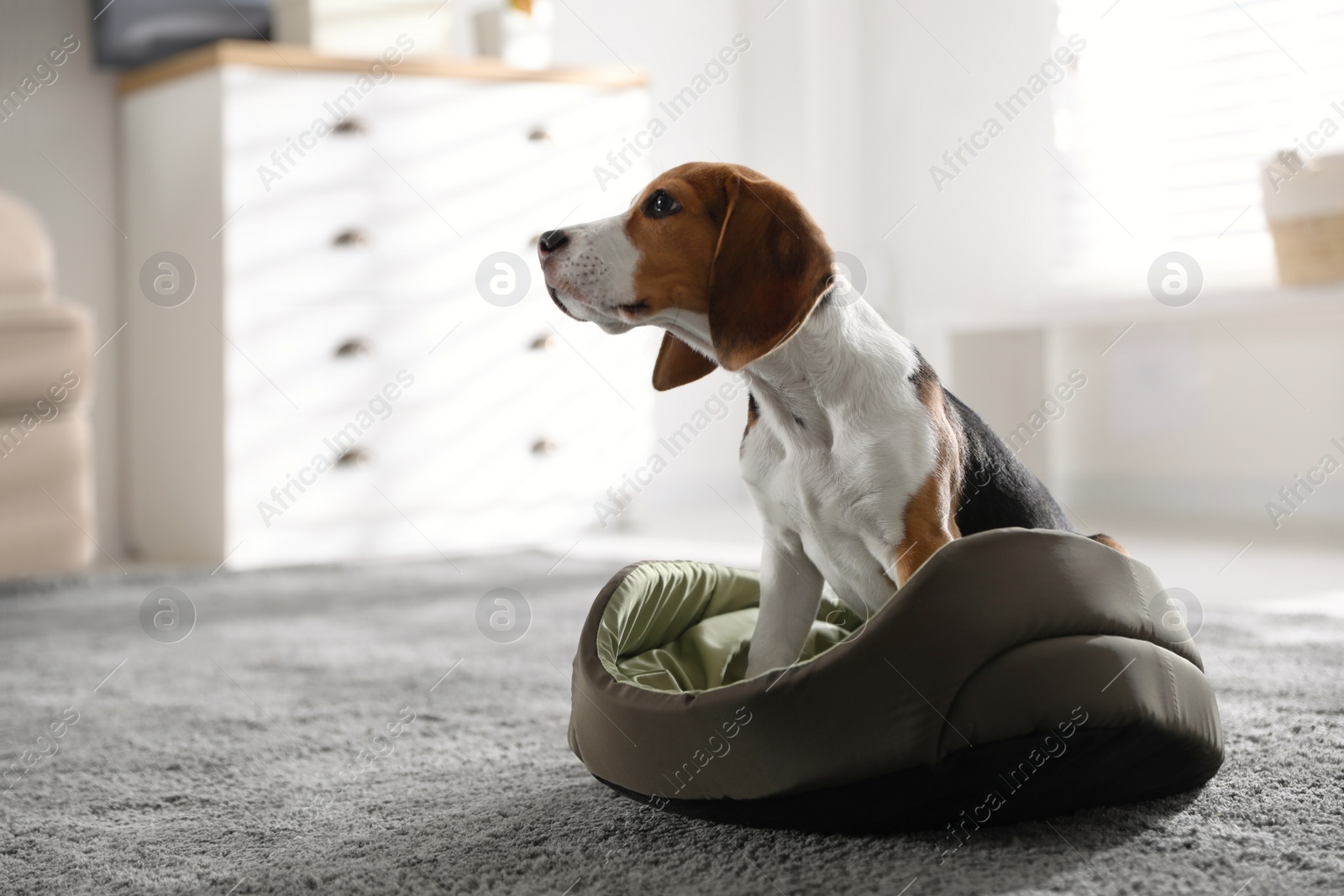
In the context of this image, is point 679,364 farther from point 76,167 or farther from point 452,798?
point 76,167

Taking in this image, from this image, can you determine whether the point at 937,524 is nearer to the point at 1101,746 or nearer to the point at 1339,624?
Result: the point at 1101,746

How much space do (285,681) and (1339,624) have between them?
1892 millimetres

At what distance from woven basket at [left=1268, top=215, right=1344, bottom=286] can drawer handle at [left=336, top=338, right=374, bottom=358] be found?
2623 millimetres

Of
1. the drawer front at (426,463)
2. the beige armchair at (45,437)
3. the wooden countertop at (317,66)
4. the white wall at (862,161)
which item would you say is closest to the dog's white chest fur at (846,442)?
the beige armchair at (45,437)

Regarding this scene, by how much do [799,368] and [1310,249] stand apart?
106 inches

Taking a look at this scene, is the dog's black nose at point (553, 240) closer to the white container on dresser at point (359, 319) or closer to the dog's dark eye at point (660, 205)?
the dog's dark eye at point (660, 205)

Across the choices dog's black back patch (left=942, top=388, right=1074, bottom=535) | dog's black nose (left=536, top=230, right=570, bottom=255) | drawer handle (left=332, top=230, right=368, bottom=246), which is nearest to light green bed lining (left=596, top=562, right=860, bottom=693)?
dog's black back patch (left=942, top=388, right=1074, bottom=535)

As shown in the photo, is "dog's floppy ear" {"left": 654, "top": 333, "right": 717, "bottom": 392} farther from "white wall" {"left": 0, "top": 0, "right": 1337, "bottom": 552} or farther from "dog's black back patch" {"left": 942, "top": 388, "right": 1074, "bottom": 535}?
"white wall" {"left": 0, "top": 0, "right": 1337, "bottom": 552}

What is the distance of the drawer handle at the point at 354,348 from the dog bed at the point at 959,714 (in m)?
2.47

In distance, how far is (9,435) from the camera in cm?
278

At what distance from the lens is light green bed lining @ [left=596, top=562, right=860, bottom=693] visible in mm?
1417

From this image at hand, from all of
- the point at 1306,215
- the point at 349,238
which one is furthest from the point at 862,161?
the point at 349,238

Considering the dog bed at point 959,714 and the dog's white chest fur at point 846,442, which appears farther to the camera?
the dog's white chest fur at point 846,442

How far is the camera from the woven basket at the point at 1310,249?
11.1 ft
